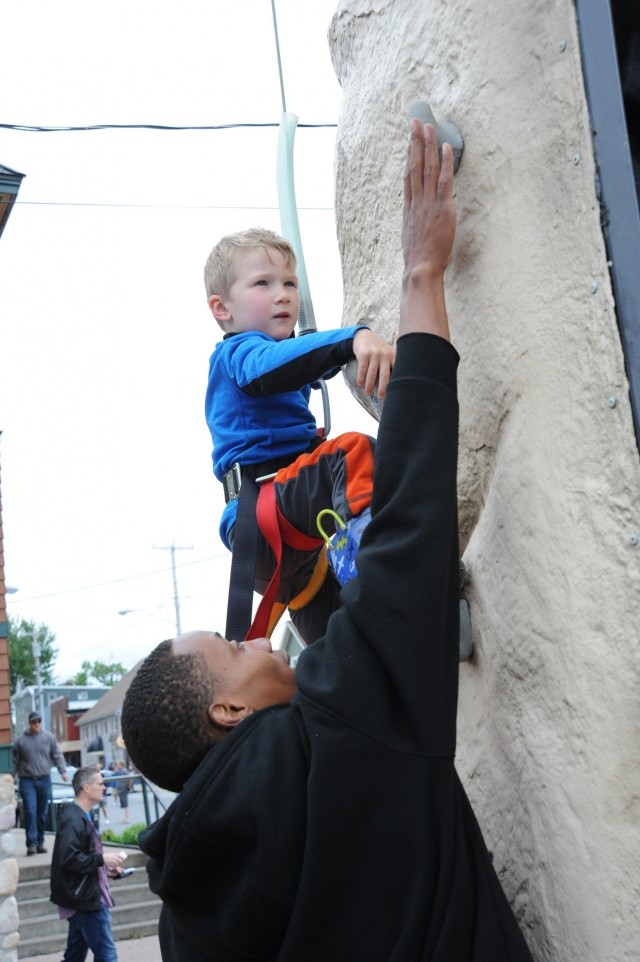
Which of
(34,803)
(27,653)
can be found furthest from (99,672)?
(34,803)

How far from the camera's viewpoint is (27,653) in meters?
78.1

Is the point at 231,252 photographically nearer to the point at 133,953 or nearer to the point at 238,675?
the point at 238,675

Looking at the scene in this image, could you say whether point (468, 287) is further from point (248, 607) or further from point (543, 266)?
point (248, 607)

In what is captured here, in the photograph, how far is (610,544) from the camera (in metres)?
1.67

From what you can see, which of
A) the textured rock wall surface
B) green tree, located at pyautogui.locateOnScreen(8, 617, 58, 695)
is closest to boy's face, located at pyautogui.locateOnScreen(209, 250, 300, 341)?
the textured rock wall surface

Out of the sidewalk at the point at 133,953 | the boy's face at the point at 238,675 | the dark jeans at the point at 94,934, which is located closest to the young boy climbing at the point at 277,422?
the boy's face at the point at 238,675

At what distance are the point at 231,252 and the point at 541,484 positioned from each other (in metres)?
1.44

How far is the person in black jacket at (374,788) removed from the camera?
172 cm

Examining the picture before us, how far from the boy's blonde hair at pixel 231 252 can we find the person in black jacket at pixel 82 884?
266 inches

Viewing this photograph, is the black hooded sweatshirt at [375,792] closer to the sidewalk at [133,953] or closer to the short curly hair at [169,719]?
the short curly hair at [169,719]

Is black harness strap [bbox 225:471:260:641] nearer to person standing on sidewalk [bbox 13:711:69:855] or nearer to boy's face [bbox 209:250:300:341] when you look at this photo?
boy's face [bbox 209:250:300:341]

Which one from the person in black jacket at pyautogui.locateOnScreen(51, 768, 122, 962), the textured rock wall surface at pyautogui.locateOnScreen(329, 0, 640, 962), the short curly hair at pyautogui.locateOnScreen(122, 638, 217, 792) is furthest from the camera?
the person in black jacket at pyautogui.locateOnScreen(51, 768, 122, 962)

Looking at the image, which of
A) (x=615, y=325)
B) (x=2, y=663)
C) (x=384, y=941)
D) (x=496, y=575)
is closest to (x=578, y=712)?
(x=496, y=575)

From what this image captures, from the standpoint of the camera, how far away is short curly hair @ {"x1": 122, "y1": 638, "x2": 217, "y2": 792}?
6.62 ft
